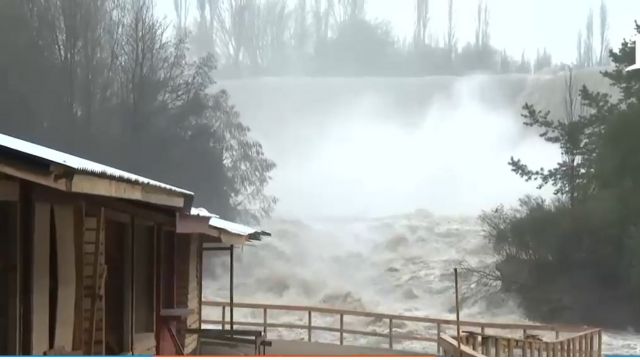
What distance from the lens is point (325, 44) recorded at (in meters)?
8.31

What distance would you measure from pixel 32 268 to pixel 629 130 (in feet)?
20.9

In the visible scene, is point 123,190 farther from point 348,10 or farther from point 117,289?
point 348,10

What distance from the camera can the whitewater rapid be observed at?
27.1ft

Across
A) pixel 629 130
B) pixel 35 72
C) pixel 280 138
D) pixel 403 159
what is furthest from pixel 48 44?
pixel 629 130

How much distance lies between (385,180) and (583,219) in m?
2.17

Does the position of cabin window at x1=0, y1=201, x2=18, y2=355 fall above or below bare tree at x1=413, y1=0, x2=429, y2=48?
below

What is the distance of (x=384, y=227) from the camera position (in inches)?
331

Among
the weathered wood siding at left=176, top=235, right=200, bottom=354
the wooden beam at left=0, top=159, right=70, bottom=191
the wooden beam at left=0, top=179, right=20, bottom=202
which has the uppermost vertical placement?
the wooden beam at left=0, top=159, right=70, bottom=191

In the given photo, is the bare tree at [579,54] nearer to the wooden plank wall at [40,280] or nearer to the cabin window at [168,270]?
the cabin window at [168,270]

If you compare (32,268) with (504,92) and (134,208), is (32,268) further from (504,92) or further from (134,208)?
(504,92)

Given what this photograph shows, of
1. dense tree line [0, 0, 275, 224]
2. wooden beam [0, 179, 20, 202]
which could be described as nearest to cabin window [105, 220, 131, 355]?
wooden beam [0, 179, 20, 202]

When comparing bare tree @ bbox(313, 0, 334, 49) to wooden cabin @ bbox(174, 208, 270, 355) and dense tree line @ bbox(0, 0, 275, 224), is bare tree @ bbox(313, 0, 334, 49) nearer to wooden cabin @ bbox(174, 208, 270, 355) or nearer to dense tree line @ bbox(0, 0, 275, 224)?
dense tree line @ bbox(0, 0, 275, 224)

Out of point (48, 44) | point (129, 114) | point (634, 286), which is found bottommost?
point (634, 286)

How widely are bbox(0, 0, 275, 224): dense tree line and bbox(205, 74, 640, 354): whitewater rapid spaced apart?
1.22 ft
